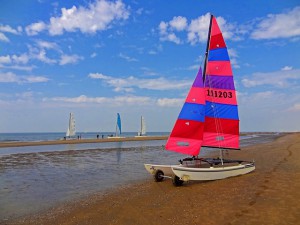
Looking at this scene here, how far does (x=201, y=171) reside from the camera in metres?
15.4

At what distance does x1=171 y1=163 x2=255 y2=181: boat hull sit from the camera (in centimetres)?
1484

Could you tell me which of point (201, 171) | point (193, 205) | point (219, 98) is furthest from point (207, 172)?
point (219, 98)

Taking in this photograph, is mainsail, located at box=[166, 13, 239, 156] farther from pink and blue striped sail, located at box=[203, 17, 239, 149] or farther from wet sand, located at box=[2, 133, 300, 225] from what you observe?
wet sand, located at box=[2, 133, 300, 225]

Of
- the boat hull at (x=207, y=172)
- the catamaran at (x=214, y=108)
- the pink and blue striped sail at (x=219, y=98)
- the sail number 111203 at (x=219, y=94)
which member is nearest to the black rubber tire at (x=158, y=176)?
the catamaran at (x=214, y=108)

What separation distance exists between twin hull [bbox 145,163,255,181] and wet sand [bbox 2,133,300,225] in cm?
46

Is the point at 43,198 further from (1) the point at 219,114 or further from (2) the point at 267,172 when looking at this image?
(2) the point at 267,172

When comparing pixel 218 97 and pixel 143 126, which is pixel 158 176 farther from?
pixel 143 126

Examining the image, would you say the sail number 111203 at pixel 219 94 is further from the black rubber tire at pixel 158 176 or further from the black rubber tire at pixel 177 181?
the black rubber tire at pixel 177 181

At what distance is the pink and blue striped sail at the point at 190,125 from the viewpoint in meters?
16.5

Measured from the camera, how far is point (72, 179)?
734 inches

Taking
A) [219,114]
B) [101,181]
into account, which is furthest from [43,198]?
[219,114]

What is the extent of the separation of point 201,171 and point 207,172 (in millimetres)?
420

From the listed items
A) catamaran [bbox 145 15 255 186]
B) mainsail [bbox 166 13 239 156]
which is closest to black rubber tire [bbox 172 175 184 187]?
catamaran [bbox 145 15 255 186]

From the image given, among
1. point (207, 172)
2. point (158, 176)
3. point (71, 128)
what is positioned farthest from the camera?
point (71, 128)
